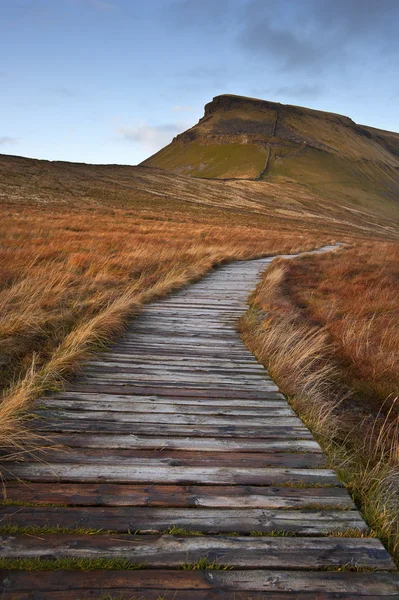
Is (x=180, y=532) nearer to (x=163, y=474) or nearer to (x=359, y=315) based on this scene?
(x=163, y=474)

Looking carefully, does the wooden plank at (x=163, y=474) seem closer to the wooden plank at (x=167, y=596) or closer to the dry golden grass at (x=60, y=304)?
the dry golden grass at (x=60, y=304)

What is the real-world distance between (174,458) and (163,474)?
0.20m

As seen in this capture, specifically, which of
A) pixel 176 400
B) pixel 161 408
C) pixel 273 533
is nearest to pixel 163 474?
pixel 273 533

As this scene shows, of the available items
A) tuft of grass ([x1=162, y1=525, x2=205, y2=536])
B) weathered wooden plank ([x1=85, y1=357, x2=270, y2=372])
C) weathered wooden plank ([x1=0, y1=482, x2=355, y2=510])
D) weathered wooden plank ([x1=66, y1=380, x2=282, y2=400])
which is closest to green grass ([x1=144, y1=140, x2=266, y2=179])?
weathered wooden plank ([x1=85, y1=357, x2=270, y2=372])

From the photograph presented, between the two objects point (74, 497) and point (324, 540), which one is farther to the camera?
point (74, 497)

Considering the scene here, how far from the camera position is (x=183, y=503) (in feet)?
7.30

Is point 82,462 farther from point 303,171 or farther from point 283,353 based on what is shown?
point 303,171

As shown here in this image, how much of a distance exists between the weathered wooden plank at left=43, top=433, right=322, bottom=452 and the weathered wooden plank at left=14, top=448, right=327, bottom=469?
5 cm

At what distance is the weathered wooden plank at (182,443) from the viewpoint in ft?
9.12

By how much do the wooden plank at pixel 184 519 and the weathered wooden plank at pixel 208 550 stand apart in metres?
0.06

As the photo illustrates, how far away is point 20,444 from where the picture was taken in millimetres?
2680

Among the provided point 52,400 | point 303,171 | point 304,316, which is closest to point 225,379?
point 52,400

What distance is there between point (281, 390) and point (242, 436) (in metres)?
1.12

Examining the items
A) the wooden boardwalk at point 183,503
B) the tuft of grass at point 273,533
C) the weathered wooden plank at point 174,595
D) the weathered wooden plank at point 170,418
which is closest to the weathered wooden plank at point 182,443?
the wooden boardwalk at point 183,503
